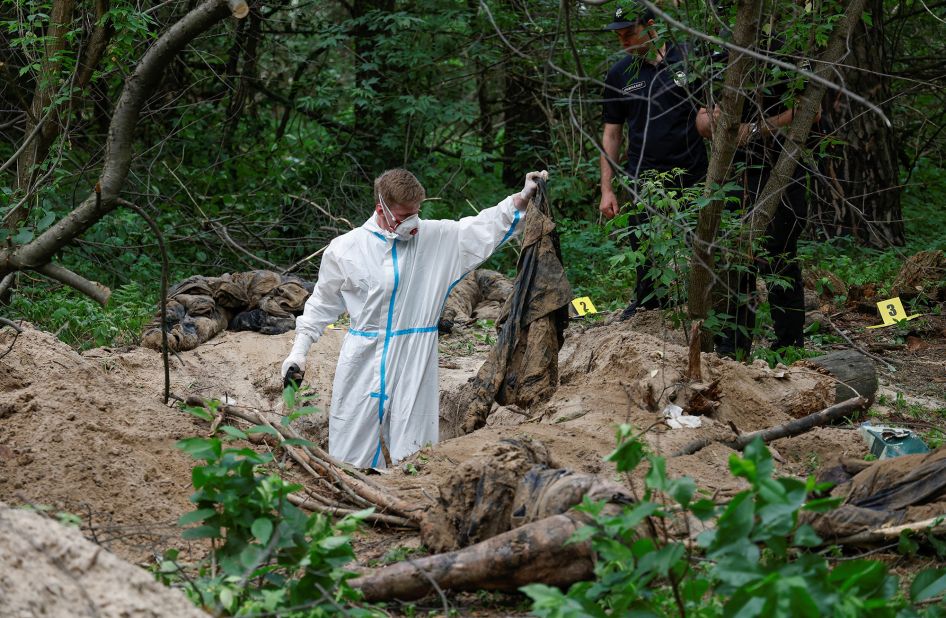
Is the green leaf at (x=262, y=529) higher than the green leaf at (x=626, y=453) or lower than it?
lower

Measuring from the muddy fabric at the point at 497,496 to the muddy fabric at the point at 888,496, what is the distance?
75 centimetres

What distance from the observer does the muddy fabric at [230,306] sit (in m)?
7.09

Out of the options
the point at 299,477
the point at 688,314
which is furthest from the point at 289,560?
the point at 688,314

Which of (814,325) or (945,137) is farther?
(945,137)

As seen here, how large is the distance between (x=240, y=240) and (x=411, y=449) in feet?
16.9

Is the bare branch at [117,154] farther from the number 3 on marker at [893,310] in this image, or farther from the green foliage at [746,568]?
the number 3 on marker at [893,310]

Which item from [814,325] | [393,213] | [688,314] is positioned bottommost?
[814,325]

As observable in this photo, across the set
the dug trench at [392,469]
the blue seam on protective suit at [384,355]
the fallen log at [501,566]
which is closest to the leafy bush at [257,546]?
the fallen log at [501,566]

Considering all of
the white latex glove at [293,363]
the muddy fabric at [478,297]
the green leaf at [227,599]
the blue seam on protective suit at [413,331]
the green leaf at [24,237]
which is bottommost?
the muddy fabric at [478,297]

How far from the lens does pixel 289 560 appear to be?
2779 millimetres

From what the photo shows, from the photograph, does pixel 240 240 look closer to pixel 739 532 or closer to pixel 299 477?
pixel 299 477

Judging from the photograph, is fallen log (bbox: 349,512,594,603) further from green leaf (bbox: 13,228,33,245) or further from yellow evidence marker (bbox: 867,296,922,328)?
yellow evidence marker (bbox: 867,296,922,328)

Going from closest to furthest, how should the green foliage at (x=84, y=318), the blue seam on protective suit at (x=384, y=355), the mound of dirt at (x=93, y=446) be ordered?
the mound of dirt at (x=93, y=446) < the blue seam on protective suit at (x=384, y=355) < the green foliage at (x=84, y=318)

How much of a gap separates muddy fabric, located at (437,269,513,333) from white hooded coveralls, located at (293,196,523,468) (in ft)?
8.22
